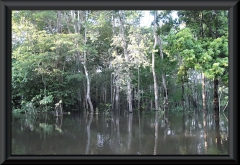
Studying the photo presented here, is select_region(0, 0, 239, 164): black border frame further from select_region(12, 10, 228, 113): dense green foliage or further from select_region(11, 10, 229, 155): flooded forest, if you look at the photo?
select_region(12, 10, 228, 113): dense green foliage

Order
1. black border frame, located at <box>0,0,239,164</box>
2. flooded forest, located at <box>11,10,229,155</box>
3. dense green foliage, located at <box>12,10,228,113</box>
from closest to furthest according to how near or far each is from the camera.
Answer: black border frame, located at <box>0,0,239,164</box>, flooded forest, located at <box>11,10,229,155</box>, dense green foliage, located at <box>12,10,228,113</box>

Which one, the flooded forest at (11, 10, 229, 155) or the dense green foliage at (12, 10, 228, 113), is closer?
A: the flooded forest at (11, 10, 229, 155)

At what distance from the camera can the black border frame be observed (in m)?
1.49

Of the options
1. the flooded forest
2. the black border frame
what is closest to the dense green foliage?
the flooded forest

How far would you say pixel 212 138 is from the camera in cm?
469

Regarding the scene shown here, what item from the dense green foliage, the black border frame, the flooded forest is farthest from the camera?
the dense green foliage
